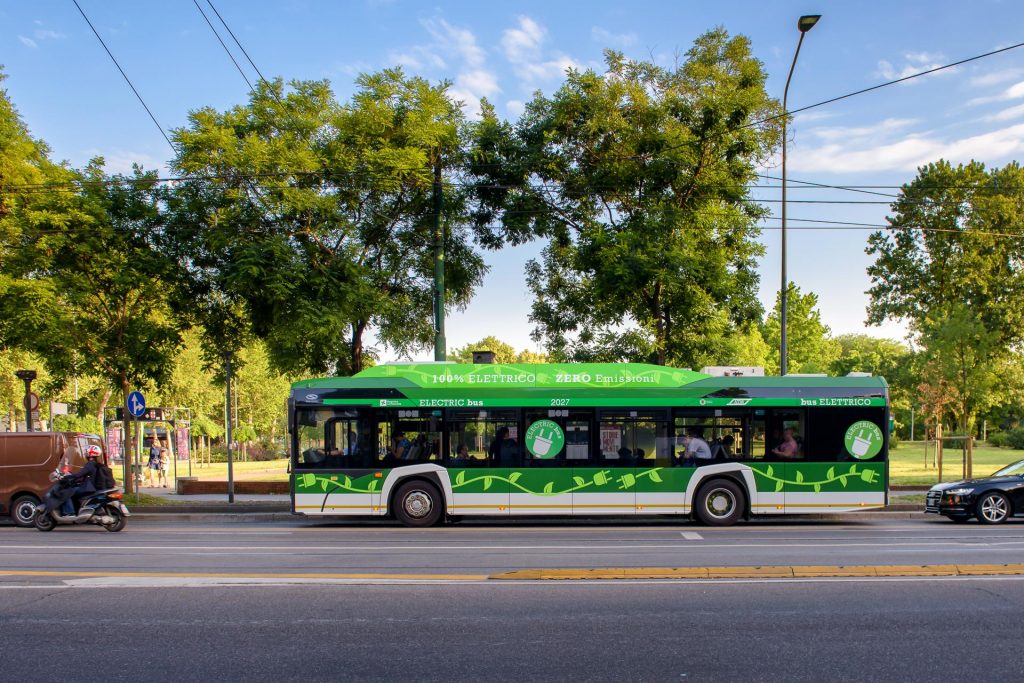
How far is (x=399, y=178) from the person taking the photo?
2095cm

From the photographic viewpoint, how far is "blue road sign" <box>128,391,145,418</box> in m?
20.8

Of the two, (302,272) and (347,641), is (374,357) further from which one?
(347,641)

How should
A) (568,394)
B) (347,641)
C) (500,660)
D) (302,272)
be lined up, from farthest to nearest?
(302,272), (568,394), (347,641), (500,660)

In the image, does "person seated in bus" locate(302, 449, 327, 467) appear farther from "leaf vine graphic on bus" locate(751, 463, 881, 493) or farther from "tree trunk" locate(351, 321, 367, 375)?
"leaf vine graphic on bus" locate(751, 463, 881, 493)

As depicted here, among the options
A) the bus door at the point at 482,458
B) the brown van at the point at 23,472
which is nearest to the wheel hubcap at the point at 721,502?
the bus door at the point at 482,458

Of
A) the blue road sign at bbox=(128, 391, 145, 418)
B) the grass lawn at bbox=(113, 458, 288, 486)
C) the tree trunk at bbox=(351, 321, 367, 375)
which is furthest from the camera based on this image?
the grass lawn at bbox=(113, 458, 288, 486)

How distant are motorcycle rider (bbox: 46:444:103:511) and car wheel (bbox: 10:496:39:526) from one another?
4.75 ft

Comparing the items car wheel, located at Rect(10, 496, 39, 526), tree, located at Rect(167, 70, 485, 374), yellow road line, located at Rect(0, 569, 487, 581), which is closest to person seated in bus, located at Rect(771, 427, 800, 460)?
yellow road line, located at Rect(0, 569, 487, 581)

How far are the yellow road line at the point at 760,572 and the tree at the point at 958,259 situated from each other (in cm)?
3567

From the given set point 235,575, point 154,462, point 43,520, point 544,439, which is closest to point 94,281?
point 43,520

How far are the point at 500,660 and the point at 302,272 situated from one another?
49.6 feet

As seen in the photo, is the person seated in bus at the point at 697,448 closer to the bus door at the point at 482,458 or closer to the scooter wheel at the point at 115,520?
the bus door at the point at 482,458

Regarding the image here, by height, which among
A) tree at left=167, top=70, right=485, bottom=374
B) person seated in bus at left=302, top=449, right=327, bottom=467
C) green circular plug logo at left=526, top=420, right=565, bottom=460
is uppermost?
tree at left=167, top=70, right=485, bottom=374

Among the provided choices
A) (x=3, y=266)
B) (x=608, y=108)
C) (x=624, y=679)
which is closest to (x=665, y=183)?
(x=608, y=108)
